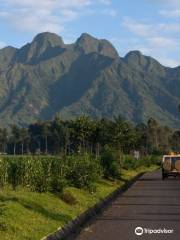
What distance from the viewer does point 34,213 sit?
16.4 meters

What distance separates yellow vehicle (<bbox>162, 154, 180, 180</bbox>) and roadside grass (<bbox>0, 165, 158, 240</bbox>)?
21306 millimetres

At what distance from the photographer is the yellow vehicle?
44375mm

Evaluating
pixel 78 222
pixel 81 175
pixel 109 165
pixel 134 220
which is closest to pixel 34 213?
pixel 78 222

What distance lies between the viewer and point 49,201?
1989cm

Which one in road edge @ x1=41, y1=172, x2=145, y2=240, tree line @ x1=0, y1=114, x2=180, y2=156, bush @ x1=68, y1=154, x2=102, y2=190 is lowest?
road edge @ x1=41, y1=172, x2=145, y2=240

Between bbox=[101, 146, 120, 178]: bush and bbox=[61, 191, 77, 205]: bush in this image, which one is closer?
bbox=[61, 191, 77, 205]: bush

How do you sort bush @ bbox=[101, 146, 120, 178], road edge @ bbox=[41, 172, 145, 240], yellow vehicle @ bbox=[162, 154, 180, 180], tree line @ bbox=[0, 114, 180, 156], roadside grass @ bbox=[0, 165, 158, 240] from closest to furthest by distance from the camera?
roadside grass @ bbox=[0, 165, 158, 240] → road edge @ bbox=[41, 172, 145, 240] → bush @ bbox=[101, 146, 120, 178] → yellow vehicle @ bbox=[162, 154, 180, 180] → tree line @ bbox=[0, 114, 180, 156]

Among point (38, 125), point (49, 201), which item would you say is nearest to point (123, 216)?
point (49, 201)

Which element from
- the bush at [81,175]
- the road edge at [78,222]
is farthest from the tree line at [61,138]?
the road edge at [78,222]

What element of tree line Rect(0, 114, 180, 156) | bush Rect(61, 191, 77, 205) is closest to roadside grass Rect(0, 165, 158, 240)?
bush Rect(61, 191, 77, 205)

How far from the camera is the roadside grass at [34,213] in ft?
43.2

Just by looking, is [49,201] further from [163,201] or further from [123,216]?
[163,201]

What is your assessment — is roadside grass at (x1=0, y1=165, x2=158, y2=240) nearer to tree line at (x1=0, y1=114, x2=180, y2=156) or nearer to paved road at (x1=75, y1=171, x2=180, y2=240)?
paved road at (x1=75, y1=171, x2=180, y2=240)

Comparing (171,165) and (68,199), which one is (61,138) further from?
(68,199)
